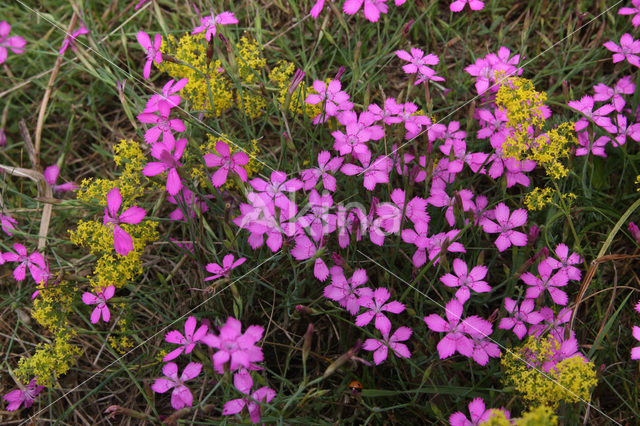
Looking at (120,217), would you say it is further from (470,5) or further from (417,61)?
(470,5)

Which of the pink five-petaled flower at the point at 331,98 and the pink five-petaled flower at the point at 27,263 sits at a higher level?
the pink five-petaled flower at the point at 331,98

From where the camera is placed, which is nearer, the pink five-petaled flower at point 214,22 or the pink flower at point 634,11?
the pink five-petaled flower at point 214,22

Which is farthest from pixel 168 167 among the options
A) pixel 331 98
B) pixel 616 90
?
pixel 616 90

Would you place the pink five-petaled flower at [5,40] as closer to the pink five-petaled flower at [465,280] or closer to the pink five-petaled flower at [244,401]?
the pink five-petaled flower at [244,401]

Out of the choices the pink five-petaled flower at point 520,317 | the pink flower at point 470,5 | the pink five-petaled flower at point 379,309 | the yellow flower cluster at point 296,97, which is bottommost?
the pink five-petaled flower at point 379,309

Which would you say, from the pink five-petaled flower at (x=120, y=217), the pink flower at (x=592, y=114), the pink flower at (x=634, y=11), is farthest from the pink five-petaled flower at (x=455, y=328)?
the pink flower at (x=634, y=11)

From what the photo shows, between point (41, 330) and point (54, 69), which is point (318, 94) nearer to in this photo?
point (54, 69)
